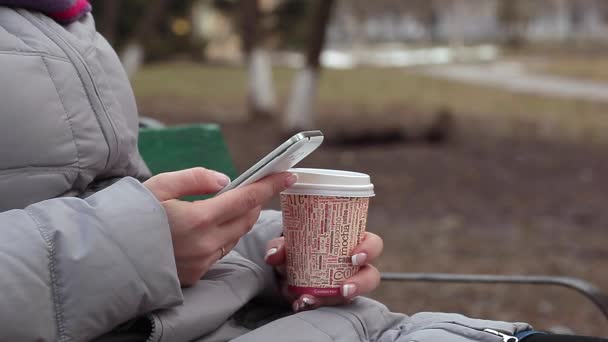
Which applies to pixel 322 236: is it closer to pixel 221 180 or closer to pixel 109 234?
pixel 221 180

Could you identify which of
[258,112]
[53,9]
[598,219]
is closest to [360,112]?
[258,112]

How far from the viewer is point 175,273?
4.40 feet

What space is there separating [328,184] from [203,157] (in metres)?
0.98

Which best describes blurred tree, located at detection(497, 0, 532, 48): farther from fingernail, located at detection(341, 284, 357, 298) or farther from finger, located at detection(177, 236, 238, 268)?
finger, located at detection(177, 236, 238, 268)

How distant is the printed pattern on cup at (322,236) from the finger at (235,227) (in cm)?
8

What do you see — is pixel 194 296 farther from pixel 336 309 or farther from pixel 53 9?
pixel 53 9

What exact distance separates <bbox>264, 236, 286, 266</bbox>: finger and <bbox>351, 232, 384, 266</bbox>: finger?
145 mm

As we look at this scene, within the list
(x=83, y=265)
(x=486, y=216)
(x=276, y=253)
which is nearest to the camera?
(x=83, y=265)

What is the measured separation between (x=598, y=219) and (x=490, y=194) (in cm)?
103

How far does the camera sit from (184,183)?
1.40 metres

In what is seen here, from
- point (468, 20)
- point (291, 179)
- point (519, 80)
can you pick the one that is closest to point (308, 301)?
point (291, 179)

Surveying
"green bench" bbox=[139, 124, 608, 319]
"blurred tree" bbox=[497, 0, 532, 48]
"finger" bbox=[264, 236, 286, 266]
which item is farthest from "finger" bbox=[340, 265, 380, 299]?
"blurred tree" bbox=[497, 0, 532, 48]

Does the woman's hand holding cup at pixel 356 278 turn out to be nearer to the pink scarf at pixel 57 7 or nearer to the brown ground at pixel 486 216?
the pink scarf at pixel 57 7

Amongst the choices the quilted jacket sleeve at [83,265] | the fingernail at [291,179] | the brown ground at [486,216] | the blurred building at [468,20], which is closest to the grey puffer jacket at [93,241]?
A: the quilted jacket sleeve at [83,265]
